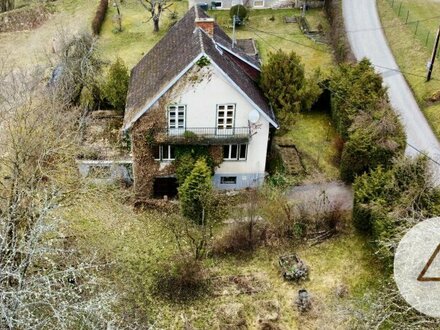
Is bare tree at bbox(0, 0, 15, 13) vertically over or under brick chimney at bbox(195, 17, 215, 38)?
under

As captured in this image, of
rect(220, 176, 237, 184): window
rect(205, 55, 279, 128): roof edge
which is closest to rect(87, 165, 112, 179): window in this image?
rect(220, 176, 237, 184): window

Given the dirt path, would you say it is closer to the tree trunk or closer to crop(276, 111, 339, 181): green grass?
crop(276, 111, 339, 181): green grass

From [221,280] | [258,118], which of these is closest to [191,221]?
[221,280]

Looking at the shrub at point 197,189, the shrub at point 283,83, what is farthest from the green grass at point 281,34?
the shrub at point 197,189

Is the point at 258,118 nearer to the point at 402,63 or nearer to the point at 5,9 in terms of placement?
the point at 402,63

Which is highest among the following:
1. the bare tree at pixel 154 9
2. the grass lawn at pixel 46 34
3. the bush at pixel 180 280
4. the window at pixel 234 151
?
the bare tree at pixel 154 9

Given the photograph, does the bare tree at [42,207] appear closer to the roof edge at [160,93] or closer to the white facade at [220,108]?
the roof edge at [160,93]

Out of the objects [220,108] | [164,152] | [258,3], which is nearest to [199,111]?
[220,108]
